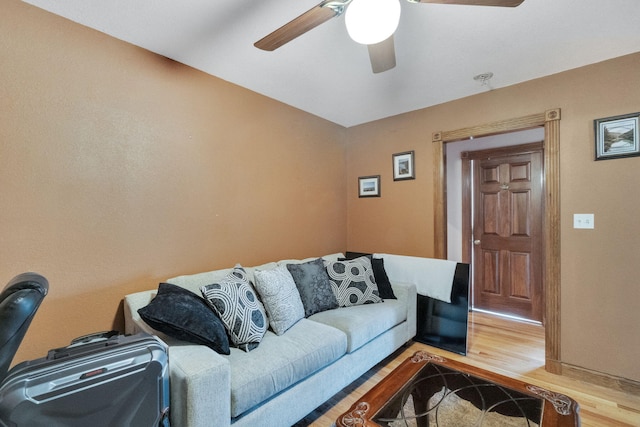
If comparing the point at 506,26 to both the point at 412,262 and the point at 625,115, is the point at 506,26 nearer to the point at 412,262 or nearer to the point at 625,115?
the point at 625,115

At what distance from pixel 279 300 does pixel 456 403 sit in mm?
1189

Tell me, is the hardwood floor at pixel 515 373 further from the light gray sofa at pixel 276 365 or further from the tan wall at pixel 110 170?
the tan wall at pixel 110 170

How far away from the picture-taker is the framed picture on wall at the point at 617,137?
2.09m

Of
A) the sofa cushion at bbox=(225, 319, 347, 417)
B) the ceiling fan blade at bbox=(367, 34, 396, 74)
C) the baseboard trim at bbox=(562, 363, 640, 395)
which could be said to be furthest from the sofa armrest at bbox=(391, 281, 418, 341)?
the ceiling fan blade at bbox=(367, 34, 396, 74)

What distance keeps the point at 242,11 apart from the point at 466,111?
2272 millimetres

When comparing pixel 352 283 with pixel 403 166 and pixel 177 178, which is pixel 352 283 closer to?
pixel 403 166

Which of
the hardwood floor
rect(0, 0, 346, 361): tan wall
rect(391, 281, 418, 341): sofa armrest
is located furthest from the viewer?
rect(391, 281, 418, 341): sofa armrest

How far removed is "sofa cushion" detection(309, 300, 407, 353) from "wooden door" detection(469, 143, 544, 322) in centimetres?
182

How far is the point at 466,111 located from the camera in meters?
2.90

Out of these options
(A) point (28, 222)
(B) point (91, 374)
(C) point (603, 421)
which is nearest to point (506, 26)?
(C) point (603, 421)

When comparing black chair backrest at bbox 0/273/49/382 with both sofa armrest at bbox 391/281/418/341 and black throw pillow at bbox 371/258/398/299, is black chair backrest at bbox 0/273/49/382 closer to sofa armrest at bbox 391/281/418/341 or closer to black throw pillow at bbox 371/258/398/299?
black throw pillow at bbox 371/258/398/299

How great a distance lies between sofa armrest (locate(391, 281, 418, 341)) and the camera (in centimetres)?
272

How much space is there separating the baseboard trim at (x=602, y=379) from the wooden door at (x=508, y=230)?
1.20m

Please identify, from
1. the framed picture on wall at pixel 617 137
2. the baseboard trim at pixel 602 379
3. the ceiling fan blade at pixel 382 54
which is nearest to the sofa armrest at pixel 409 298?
the baseboard trim at pixel 602 379
